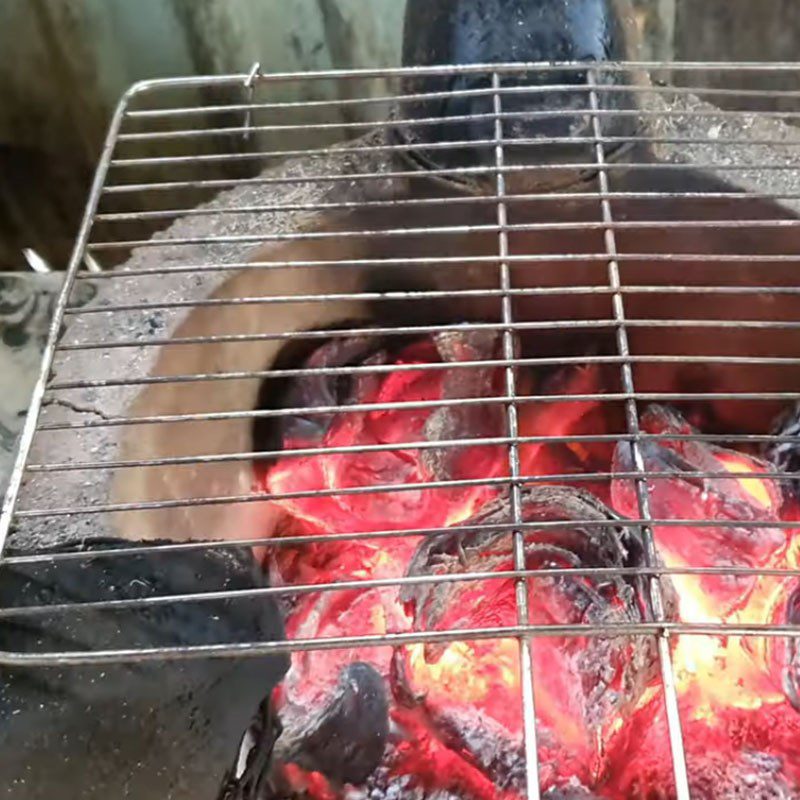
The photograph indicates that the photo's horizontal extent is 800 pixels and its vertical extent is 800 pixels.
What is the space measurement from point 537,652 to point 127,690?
0.38 m

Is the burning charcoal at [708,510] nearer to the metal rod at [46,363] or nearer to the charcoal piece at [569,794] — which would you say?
the charcoal piece at [569,794]

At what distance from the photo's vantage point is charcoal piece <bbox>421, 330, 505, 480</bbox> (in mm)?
1129

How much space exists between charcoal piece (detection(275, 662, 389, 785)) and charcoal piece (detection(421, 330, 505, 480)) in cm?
30

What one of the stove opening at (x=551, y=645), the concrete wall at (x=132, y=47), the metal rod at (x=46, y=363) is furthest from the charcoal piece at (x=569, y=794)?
the concrete wall at (x=132, y=47)

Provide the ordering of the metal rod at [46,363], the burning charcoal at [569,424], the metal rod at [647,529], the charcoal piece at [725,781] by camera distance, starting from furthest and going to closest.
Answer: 1. the burning charcoal at [569,424]
2. the charcoal piece at [725,781]
3. the metal rod at [46,363]
4. the metal rod at [647,529]

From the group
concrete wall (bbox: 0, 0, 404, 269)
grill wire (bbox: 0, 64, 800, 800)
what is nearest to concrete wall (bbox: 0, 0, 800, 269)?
concrete wall (bbox: 0, 0, 404, 269)

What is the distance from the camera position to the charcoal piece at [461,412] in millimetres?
1129

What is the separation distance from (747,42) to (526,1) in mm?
601

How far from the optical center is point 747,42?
1.48 metres

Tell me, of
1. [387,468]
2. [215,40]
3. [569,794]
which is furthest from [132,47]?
[569,794]

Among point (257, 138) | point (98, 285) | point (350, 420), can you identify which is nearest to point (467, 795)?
point (350, 420)

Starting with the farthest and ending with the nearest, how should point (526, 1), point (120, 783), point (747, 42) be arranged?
1. point (747, 42)
2. point (526, 1)
3. point (120, 783)

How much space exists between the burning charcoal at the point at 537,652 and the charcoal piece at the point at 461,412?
195 mm

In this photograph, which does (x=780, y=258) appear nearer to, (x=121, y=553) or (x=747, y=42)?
(x=121, y=553)
